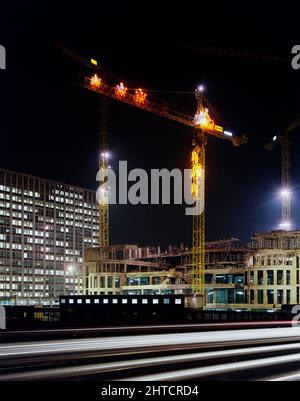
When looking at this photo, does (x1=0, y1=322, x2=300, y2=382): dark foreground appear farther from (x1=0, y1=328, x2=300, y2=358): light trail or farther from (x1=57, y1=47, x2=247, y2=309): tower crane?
(x1=57, y1=47, x2=247, y2=309): tower crane

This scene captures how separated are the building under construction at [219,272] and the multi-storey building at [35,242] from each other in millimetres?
22213

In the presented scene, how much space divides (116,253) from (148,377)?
133000 mm

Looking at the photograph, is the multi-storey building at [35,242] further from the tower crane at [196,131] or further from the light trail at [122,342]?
the light trail at [122,342]

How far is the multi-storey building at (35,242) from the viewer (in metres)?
172

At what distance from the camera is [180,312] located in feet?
179

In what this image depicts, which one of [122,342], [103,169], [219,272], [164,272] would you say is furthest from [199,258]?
[122,342]

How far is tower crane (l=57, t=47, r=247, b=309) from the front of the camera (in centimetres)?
9938

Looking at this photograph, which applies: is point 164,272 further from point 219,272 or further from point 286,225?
point 286,225

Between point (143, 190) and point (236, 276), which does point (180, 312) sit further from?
point (236, 276)

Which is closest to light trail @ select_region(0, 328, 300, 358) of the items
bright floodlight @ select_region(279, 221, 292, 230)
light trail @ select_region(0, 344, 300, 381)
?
light trail @ select_region(0, 344, 300, 381)

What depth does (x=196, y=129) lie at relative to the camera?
107 metres

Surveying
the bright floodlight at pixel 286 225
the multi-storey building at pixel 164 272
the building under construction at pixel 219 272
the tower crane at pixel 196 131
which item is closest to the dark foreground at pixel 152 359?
the tower crane at pixel 196 131

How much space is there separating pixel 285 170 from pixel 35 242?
86.9m

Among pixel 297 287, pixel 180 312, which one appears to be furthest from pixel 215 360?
pixel 297 287
